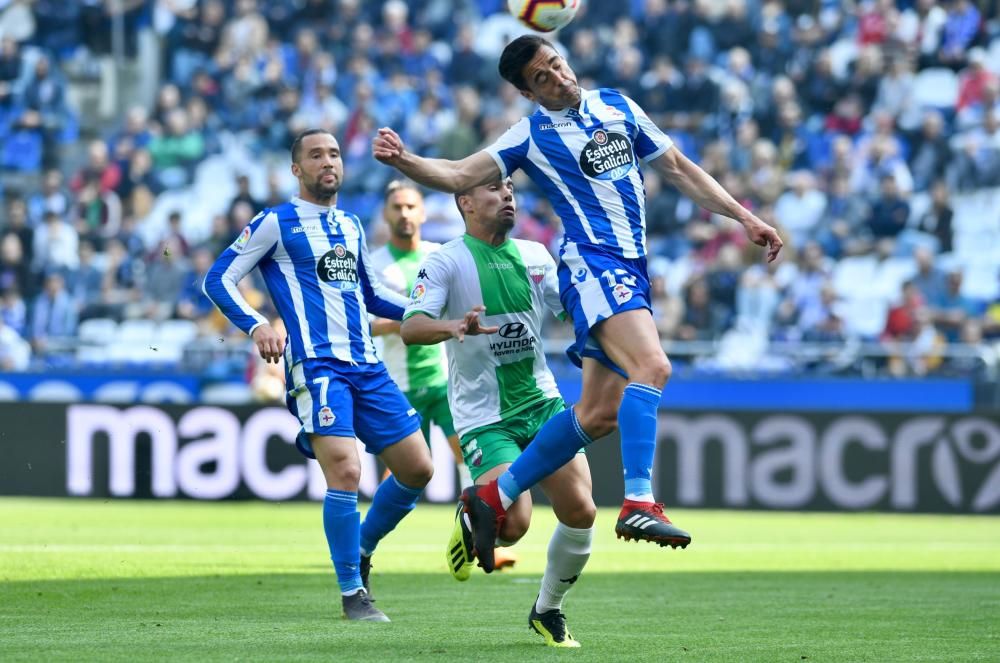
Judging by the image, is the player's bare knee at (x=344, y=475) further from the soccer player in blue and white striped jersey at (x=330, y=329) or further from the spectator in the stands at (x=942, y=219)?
the spectator in the stands at (x=942, y=219)

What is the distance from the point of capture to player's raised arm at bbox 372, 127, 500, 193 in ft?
21.9

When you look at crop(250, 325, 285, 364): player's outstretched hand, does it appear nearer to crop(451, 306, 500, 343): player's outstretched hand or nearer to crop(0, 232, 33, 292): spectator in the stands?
crop(451, 306, 500, 343): player's outstretched hand

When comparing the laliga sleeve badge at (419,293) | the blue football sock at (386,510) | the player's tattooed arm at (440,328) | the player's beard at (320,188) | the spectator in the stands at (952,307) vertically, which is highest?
the player's beard at (320,188)

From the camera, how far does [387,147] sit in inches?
261

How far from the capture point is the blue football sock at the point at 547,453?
701cm

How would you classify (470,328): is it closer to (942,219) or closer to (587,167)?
(587,167)

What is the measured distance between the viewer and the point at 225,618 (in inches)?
305

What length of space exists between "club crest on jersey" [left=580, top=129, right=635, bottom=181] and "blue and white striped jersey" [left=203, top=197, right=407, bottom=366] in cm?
172

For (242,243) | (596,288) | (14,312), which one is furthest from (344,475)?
(14,312)

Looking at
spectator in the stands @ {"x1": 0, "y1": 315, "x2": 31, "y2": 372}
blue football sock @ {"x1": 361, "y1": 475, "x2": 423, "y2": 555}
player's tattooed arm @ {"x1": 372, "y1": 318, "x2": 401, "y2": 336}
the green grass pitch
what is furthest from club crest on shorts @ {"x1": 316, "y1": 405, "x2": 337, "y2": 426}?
spectator in the stands @ {"x1": 0, "y1": 315, "x2": 31, "y2": 372}

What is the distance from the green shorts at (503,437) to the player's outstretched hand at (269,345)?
112 cm

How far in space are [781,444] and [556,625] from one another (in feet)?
30.8

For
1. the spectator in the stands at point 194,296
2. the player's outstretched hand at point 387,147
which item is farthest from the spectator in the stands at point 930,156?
the player's outstretched hand at point 387,147

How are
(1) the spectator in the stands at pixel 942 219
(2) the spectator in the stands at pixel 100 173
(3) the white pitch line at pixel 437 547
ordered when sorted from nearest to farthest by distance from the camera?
(3) the white pitch line at pixel 437 547 → (1) the spectator in the stands at pixel 942 219 → (2) the spectator in the stands at pixel 100 173
